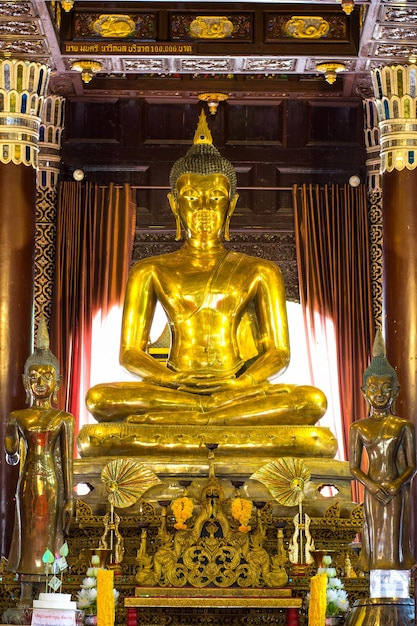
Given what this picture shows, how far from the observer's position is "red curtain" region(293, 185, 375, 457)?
32.7ft

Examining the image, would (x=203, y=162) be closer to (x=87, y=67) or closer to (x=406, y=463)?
(x=87, y=67)

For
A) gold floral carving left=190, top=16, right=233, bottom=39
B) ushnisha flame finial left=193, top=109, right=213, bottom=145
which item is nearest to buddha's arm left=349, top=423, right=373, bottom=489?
ushnisha flame finial left=193, top=109, right=213, bottom=145

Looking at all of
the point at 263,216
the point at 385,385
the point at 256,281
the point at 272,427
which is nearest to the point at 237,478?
the point at 272,427

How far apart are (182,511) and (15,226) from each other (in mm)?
3005

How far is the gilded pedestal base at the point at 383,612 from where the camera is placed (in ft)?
19.8

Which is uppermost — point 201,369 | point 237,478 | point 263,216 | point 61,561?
point 263,216

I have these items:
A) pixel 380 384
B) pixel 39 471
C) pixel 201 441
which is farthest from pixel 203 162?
pixel 39 471

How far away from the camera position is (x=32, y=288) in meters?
9.06

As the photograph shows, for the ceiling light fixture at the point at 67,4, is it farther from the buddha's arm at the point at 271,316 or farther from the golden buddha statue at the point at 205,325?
the buddha's arm at the point at 271,316

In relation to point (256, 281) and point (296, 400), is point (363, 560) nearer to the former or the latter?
point (296, 400)

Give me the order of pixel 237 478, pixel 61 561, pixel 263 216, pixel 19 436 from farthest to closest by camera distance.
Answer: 1. pixel 263 216
2. pixel 237 478
3. pixel 19 436
4. pixel 61 561

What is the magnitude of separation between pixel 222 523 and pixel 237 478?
1137 millimetres

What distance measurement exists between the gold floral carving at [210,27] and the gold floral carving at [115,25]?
36 cm

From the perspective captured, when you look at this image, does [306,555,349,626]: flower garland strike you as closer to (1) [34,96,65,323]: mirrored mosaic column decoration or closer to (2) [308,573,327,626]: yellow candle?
(2) [308,573,327,626]: yellow candle
